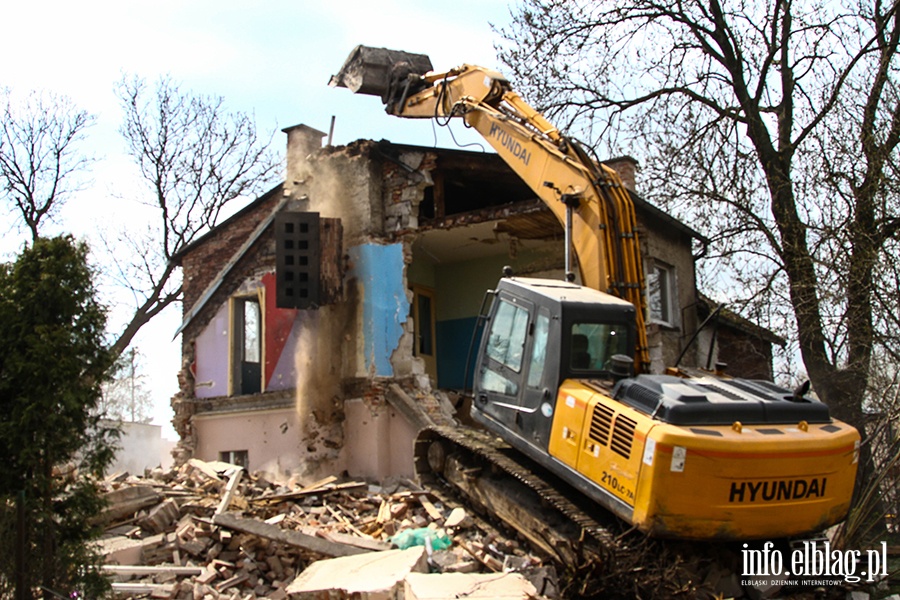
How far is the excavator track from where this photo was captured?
24.7 ft

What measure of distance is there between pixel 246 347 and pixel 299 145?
3819mm

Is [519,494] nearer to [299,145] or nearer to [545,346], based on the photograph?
[545,346]

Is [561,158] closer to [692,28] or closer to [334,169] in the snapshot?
[334,169]

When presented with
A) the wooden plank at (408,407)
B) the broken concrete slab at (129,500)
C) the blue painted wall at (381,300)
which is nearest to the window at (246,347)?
the blue painted wall at (381,300)

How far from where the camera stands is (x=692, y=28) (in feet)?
51.9

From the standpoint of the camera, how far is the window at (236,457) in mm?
14773

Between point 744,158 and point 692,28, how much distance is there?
2669 millimetres

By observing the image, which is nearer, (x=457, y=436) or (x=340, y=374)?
(x=457, y=436)

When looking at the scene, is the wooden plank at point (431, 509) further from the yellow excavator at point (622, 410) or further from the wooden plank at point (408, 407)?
the wooden plank at point (408, 407)

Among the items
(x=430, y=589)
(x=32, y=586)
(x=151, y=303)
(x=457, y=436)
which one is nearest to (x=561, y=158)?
(x=457, y=436)

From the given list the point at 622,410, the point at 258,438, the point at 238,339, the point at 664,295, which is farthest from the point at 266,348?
the point at 622,410

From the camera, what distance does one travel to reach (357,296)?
1388 cm

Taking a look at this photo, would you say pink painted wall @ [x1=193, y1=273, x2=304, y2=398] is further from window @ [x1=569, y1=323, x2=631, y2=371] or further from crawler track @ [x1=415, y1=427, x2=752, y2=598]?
window @ [x1=569, y1=323, x2=631, y2=371]

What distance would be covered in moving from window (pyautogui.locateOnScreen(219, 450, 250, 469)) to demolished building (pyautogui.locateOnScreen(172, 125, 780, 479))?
0.03 metres
